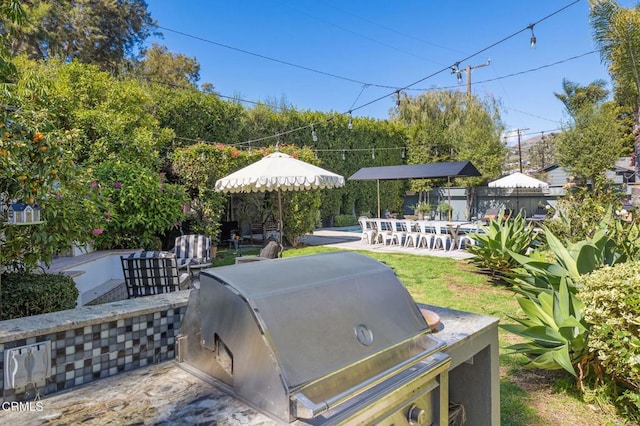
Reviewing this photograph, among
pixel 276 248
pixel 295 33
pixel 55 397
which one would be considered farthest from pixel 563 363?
pixel 295 33

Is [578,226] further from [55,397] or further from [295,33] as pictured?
[295,33]

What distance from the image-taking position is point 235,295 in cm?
132

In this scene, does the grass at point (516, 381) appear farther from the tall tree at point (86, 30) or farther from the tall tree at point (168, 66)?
the tall tree at point (168, 66)

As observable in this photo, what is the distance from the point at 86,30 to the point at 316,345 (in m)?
20.2

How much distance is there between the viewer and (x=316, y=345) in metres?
1.27

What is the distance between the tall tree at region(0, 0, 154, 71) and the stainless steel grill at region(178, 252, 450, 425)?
16280 millimetres

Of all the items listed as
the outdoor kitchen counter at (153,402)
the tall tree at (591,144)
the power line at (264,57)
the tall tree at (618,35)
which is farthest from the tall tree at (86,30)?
the tall tree at (591,144)

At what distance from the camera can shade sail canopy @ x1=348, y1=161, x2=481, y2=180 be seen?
39.0 feet

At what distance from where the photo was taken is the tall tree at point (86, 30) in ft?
49.4

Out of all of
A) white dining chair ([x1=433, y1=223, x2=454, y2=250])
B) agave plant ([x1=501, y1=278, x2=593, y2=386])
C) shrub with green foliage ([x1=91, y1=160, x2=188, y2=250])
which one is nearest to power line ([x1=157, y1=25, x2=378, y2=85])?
shrub with green foliage ([x1=91, y1=160, x2=188, y2=250])

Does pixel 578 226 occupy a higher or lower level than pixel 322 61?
lower

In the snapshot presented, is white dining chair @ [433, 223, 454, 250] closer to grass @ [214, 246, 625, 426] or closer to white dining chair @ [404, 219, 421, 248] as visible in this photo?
white dining chair @ [404, 219, 421, 248]

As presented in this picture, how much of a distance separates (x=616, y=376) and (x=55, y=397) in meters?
3.21

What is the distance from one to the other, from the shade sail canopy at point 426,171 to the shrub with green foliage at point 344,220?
4.37 metres
